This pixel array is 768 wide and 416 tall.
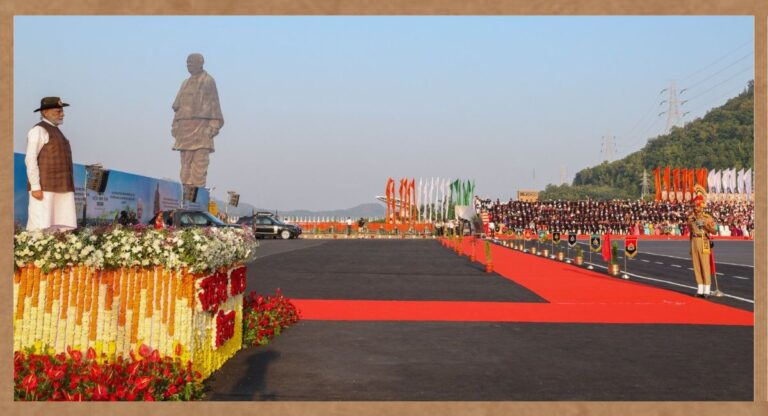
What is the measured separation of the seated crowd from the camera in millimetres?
64750

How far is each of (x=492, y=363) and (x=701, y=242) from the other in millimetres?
10108

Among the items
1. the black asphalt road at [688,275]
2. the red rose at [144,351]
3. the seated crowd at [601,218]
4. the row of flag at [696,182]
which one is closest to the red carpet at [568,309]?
the black asphalt road at [688,275]

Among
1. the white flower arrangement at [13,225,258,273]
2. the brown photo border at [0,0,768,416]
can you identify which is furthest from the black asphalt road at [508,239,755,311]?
the white flower arrangement at [13,225,258,273]

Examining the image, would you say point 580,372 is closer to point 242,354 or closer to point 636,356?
point 636,356

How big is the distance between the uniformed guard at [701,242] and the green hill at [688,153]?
160271 millimetres

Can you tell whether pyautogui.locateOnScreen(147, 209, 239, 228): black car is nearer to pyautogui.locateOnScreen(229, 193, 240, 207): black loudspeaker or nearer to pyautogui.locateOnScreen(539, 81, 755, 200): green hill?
pyautogui.locateOnScreen(229, 193, 240, 207): black loudspeaker

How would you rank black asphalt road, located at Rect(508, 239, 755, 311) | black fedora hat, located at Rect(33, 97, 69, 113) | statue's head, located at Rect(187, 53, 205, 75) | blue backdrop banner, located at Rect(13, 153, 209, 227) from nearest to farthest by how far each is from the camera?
black fedora hat, located at Rect(33, 97, 69, 113), black asphalt road, located at Rect(508, 239, 755, 311), blue backdrop banner, located at Rect(13, 153, 209, 227), statue's head, located at Rect(187, 53, 205, 75)

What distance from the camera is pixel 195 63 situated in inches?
2704

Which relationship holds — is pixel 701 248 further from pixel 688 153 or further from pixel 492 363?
pixel 688 153

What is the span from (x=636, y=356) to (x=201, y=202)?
3992 centimetres

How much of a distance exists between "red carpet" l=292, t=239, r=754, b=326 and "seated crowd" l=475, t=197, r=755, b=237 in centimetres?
4542

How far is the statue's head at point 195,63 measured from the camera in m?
68.3

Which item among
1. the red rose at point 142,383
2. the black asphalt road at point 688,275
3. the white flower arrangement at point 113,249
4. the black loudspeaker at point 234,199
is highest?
the black loudspeaker at point 234,199

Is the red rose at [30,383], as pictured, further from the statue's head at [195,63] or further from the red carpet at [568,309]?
the statue's head at [195,63]
